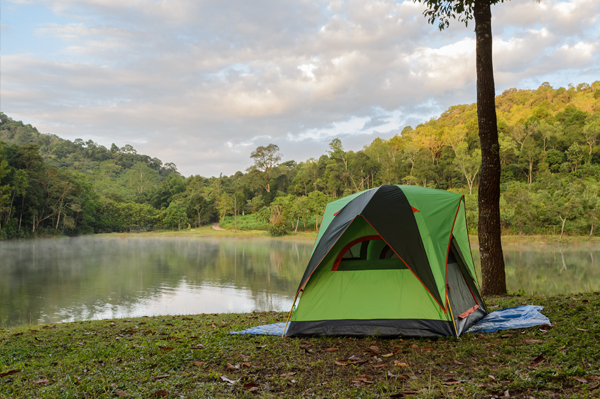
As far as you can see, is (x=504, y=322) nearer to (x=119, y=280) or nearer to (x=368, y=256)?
(x=368, y=256)

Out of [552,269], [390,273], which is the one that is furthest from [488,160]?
[552,269]

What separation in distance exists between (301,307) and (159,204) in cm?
6125

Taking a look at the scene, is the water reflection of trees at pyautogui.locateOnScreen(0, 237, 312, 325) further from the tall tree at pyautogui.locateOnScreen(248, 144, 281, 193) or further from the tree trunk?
the tall tree at pyautogui.locateOnScreen(248, 144, 281, 193)

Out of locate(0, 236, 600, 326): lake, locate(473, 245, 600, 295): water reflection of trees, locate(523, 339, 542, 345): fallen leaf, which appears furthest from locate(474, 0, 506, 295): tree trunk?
locate(0, 236, 600, 326): lake

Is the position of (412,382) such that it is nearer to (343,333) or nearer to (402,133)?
(343,333)

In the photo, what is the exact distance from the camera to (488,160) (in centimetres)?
614

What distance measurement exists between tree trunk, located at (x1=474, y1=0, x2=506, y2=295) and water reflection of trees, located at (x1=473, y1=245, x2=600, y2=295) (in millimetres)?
2302

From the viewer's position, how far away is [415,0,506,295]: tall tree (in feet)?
20.1

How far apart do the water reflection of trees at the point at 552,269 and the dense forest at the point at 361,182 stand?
4.22m

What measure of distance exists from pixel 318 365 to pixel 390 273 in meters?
1.50

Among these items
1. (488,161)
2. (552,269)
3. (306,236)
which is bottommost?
(306,236)

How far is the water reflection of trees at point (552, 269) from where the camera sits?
10750 millimetres

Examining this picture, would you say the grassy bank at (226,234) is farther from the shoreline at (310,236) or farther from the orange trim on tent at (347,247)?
the orange trim on tent at (347,247)

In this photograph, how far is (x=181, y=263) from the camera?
19750 millimetres
